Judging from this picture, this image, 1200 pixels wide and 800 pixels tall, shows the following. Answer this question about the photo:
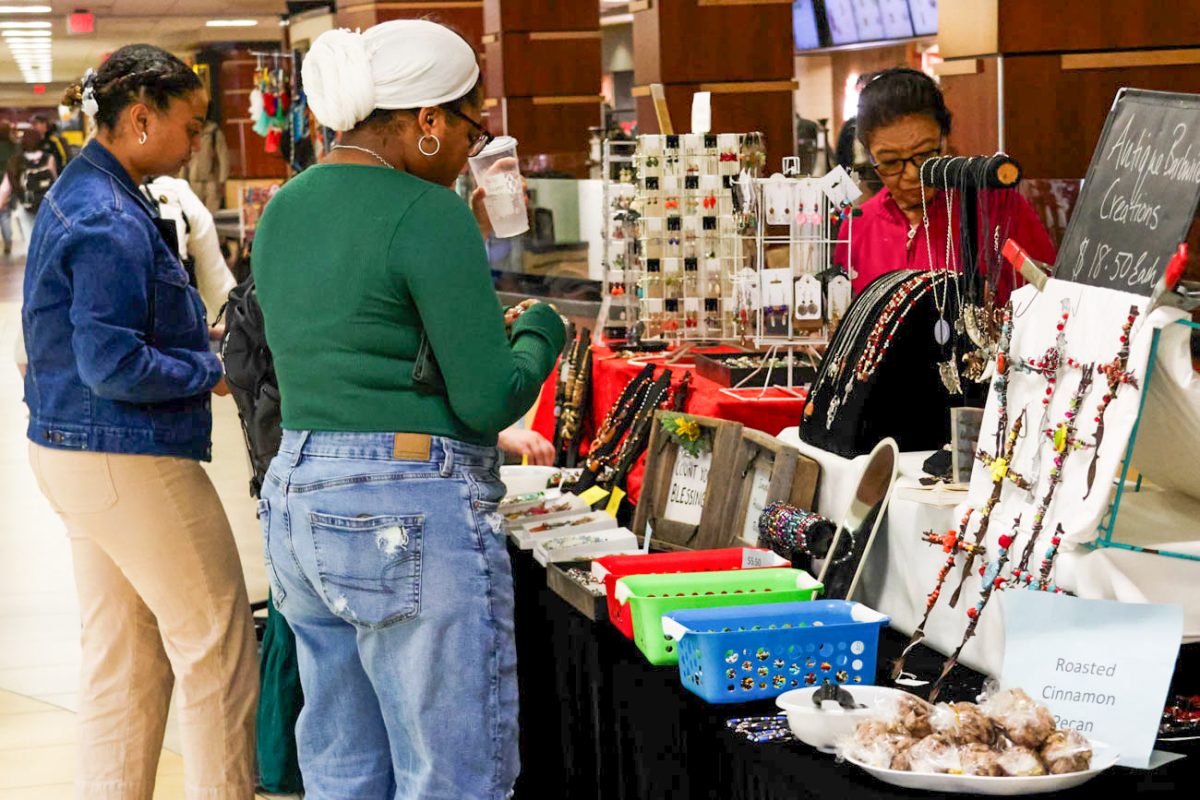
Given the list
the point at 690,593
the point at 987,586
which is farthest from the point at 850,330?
the point at 987,586

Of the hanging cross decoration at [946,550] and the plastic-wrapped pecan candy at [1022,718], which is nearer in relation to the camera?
the plastic-wrapped pecan candy at [1022,718]

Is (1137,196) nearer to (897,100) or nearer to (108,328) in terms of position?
(897,100)

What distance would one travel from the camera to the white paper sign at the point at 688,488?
301 cm

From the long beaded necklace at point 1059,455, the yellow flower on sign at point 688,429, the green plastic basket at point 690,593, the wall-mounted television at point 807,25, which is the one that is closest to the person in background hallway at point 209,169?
the wall-mounted television at point 807,25

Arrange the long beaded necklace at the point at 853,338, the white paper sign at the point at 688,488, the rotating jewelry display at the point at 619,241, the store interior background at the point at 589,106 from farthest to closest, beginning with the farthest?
the store interior background at the point at 589,106 < the rotating jewelry display at the point at 619,241 < the white paper sign at the point at 688,488 < the long beaded necklace at the point at 853,338

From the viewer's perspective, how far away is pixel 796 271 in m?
3.44

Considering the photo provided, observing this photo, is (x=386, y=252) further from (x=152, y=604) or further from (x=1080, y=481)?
(x=152, y=604)

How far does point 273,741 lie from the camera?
3.64m

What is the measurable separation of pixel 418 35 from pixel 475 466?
22.6 inches

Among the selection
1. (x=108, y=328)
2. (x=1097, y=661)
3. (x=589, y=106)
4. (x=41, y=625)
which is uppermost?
(x=589, y=106)

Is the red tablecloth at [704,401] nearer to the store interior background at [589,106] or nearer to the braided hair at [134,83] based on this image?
the braided hair at [134,83]

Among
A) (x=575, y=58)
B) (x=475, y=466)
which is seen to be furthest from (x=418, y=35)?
(x=575, y=58)

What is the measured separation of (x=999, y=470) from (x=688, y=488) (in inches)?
40.0

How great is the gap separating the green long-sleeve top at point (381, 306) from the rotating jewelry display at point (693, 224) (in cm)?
171
